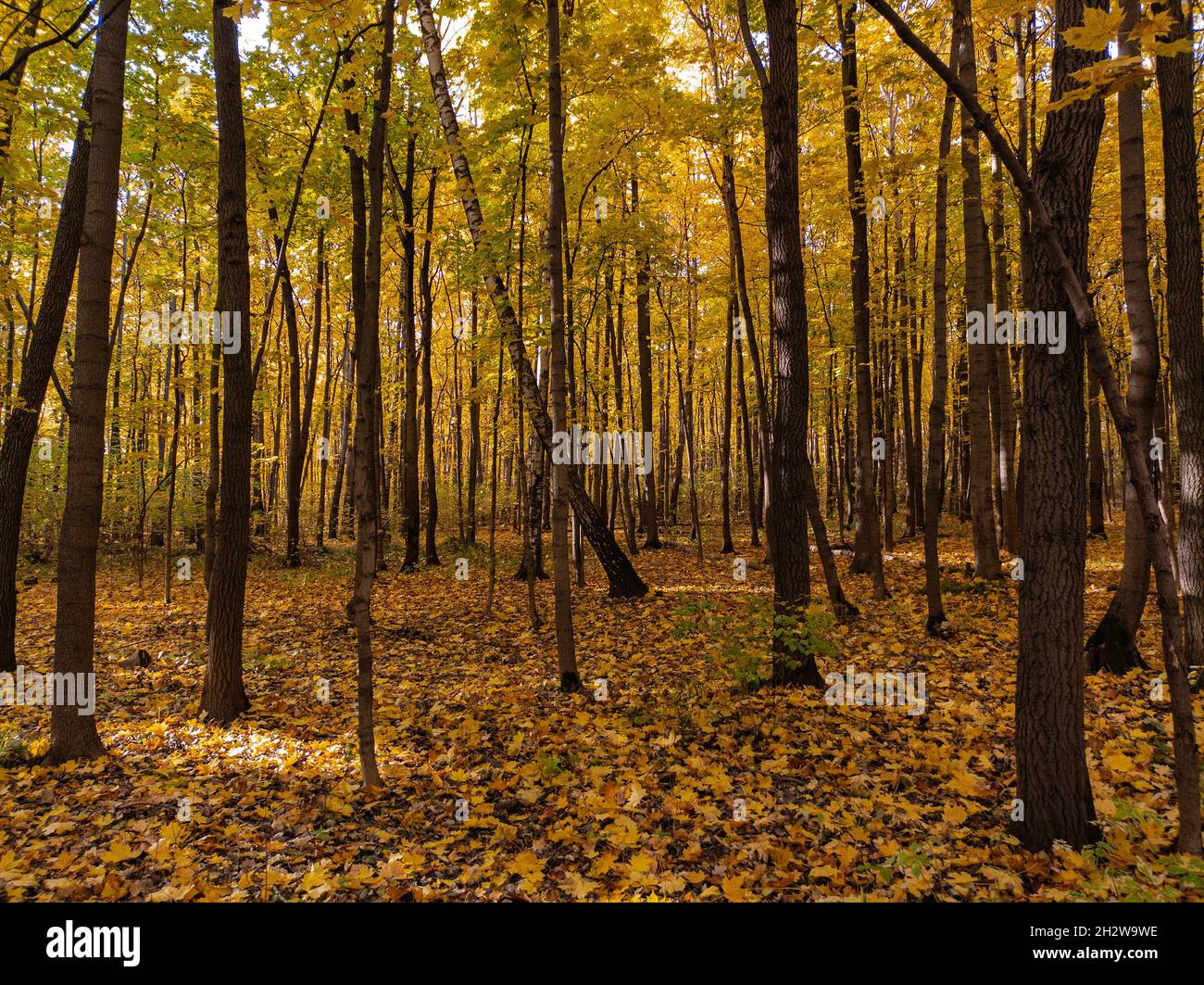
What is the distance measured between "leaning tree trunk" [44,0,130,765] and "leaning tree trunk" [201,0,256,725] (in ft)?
3.04

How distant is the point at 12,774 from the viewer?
17.0 ft

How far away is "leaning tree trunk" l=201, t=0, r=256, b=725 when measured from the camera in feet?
20.1

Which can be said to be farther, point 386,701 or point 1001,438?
point 1001,438

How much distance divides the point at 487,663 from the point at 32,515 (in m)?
18.3

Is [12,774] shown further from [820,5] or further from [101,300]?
[820,5]

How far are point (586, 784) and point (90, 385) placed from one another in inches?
208

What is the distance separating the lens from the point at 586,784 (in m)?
4.87

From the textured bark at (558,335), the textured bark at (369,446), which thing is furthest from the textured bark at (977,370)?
the textured bark at (369,446)

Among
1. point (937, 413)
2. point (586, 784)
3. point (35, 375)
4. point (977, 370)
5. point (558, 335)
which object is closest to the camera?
point (586, 784)

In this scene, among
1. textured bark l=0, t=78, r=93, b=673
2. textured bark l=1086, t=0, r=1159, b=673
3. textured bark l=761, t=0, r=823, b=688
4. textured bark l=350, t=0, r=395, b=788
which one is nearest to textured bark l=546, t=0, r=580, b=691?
textured bark l=350, t=0, r=395, b=788

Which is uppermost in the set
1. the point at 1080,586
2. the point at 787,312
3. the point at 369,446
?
the point at 787,312

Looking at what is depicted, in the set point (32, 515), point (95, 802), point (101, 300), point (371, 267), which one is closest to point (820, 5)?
point (371, 267)

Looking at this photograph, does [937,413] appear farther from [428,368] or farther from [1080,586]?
[428,368]

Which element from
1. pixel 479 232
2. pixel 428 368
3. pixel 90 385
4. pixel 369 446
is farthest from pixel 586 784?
pixel 428 368
